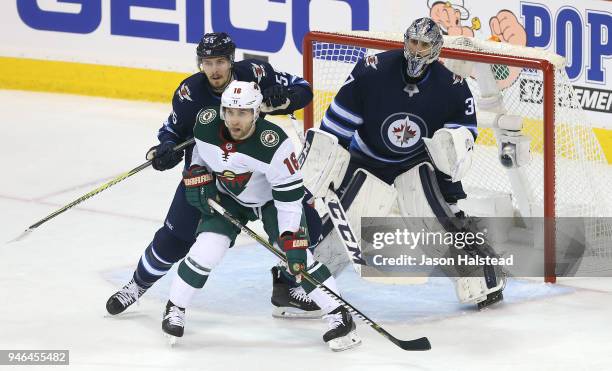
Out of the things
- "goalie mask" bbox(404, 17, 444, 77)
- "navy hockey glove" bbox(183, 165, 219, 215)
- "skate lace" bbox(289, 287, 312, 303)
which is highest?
"goalie mask" bbox(404, 17, 444, 77)

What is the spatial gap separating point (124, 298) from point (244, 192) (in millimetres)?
655

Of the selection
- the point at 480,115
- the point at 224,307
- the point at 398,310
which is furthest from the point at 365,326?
the point at 480,115

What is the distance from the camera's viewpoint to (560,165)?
5.62 m

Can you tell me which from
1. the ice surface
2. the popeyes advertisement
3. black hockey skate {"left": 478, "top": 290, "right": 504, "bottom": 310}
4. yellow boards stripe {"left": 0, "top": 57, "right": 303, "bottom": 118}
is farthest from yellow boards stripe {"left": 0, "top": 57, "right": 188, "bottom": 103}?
black hockey skate {"left": 478, "top": 290, "right": 504, "bottom": 310}

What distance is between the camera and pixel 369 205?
5207mm

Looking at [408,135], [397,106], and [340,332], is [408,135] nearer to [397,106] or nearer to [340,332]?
[397,106]

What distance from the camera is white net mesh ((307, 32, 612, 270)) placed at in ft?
18.0

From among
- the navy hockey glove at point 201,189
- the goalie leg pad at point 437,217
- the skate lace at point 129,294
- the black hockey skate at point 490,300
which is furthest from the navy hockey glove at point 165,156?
the black hockey skate at point 490,300

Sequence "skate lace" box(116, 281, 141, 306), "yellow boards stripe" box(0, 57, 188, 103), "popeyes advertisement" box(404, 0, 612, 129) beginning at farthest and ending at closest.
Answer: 1. "yellow boards stripe" box(0, 57, 188, 103)
2. "popeyes advertisement" box(404, 0, 612, 129)
3. "skate lace" box(116, 281, 141, 306)

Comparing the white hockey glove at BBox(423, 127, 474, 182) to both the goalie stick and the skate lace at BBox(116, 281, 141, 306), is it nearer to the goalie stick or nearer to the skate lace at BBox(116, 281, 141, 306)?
the goalie stick

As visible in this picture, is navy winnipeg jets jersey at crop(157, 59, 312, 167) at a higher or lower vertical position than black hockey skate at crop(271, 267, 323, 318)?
higher

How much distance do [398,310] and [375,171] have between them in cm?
53

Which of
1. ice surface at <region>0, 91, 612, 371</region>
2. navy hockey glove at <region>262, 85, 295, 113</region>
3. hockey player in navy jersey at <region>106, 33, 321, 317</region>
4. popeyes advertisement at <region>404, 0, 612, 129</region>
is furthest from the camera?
popeyes advertisement at <region>404, 0, 612, 129</region>

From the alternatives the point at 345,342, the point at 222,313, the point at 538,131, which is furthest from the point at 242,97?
the point at 538,131
